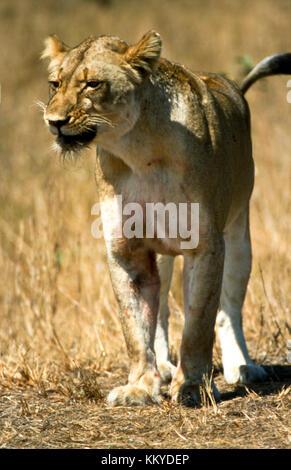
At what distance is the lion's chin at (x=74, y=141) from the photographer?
3.87 metres

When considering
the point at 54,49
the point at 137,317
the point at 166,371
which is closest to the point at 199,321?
the point at 137,317

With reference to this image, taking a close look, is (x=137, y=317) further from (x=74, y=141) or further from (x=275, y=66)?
(x=275, y=66)

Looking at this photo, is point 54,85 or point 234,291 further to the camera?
point 234,291

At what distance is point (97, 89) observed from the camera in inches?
153

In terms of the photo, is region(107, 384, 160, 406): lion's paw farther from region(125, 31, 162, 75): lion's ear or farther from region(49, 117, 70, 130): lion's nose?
region(125, 31, 162, 75): lion's ear

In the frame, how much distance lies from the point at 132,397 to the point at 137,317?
0.42 m

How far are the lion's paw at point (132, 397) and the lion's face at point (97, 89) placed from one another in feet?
4.12

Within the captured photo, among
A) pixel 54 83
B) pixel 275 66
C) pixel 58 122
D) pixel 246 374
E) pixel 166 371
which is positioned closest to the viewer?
pixel 58 122

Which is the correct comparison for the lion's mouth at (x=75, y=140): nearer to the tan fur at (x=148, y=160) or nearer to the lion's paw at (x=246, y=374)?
the tan fur at (x=148, y=160)

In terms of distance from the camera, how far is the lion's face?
383cm

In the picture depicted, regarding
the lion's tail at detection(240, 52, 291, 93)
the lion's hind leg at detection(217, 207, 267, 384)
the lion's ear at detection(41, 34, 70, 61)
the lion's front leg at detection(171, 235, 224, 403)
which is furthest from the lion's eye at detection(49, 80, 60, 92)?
the lion's tail at detection(240, 52, 291, 93)

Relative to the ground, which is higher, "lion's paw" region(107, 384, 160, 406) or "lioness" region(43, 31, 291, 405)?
"lioness" region(43, 31, 291, 405)
